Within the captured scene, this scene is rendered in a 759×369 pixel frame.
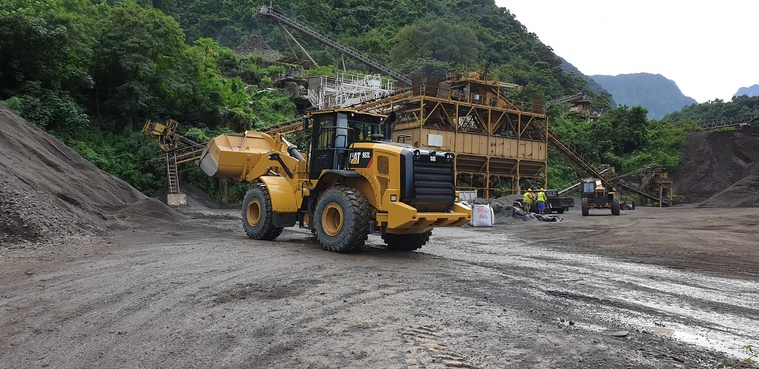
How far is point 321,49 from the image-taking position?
76500 millimetres

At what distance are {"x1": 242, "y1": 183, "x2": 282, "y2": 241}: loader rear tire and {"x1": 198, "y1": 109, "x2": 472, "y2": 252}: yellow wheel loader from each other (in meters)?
0.02

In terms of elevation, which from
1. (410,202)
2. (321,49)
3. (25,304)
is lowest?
(25,304)

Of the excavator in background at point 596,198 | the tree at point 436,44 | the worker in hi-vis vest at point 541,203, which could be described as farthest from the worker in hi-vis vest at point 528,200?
the tree at point 436,44

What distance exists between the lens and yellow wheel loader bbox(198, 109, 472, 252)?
31.1ft

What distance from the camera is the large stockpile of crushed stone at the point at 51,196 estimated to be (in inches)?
388

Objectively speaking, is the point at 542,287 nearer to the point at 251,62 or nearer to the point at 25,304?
the point at 25,304

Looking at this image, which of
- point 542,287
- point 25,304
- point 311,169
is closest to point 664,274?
point 542,287

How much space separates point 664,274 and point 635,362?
5.64 meters

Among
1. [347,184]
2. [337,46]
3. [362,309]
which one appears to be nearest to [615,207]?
[347,184]

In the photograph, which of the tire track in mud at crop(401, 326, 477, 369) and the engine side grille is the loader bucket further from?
the tire track in mud at crop(401, 326, 477, 369)

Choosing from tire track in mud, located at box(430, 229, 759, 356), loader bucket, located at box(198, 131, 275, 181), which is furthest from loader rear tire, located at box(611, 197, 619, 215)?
loader bucket, located at box(198, 131, 275, 181)

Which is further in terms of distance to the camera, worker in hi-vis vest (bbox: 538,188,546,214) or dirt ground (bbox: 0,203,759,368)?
worker in hi-vis vest (bbox: 538,188,546,214)

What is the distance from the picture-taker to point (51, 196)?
1205 cm

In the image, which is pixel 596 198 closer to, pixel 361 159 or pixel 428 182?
pixel 428 182
